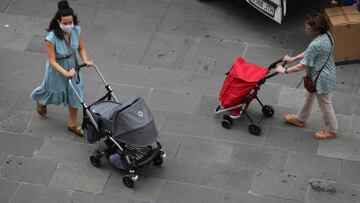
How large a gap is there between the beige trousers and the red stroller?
1.70 ft

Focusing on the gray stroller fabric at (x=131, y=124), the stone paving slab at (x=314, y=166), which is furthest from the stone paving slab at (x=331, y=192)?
the gray stroller fabric at (x=131, y=124)

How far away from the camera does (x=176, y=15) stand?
1127cm

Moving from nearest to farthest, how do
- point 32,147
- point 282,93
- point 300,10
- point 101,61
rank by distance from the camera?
point 32,147 < point 282,93 < point 101,61 < point 300,10

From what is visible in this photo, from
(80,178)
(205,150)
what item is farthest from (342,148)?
(80,178)

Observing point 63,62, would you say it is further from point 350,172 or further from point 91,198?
point 350,172

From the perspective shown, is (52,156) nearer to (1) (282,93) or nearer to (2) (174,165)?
(2) (174,165)

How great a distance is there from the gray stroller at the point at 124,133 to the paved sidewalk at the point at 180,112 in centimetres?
21

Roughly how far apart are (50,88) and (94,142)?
862 millimetres

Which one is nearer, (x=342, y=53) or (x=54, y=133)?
(x=54, y=133)

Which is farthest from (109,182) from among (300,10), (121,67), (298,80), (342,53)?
(300,10)

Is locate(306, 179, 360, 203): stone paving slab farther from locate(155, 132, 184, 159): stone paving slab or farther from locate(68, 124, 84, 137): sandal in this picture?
locate(68, 124, 84, 137): sandal

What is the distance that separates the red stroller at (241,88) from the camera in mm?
8609

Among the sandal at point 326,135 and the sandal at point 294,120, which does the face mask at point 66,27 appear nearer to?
the sandal at point 294,120

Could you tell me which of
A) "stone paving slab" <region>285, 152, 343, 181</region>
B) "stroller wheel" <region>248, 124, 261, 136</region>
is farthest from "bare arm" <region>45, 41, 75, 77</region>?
"stone paving slab" <region>285, 152, 343, 181</region>
